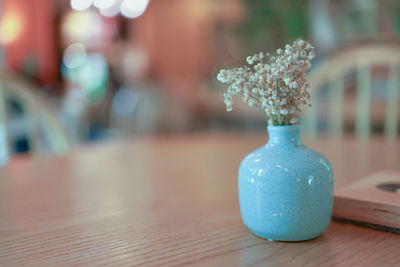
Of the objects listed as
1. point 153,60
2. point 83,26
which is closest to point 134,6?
point 153,60

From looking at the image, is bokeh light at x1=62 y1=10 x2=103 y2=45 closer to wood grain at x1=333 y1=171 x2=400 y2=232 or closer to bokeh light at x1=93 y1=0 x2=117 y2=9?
bokeh light at x1=93 y1=0 x2=117 y2=9

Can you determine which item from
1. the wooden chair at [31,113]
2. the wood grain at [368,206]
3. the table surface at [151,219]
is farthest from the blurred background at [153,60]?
the wood grain at [368,206]

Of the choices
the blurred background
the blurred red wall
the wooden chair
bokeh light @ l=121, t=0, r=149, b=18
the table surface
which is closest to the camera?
the table surface

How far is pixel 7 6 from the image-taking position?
19.9ft

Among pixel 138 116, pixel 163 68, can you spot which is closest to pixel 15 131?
pixel 138 116

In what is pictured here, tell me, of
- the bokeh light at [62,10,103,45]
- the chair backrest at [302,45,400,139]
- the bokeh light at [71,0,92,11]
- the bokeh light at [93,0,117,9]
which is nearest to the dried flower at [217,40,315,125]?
the chair backrest at [302,45,400,139]

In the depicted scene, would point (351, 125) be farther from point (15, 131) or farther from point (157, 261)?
point (157, 261)

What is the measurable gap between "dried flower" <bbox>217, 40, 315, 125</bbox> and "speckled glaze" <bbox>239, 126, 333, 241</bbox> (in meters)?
0.03

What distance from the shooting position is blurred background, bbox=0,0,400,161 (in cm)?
210

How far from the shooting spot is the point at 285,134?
0.39 m

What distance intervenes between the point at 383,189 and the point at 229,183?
0.28m

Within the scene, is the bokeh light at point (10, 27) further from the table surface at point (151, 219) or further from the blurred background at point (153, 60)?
the table surface at point (151, 219)

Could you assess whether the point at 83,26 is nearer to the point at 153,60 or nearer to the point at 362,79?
the point at 153,60

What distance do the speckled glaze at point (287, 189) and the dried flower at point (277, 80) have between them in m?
0.03
